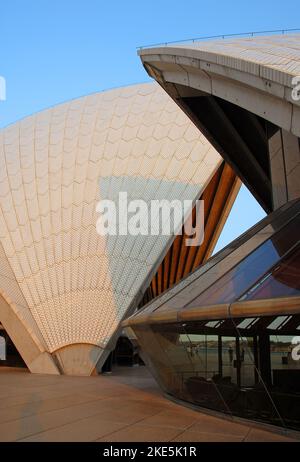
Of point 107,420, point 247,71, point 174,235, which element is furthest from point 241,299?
point 174,235

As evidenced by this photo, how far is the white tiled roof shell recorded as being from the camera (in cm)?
1698

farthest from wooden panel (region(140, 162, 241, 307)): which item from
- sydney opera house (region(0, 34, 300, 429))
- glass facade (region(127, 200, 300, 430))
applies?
glass facade (region(127, 200, 300, 430))

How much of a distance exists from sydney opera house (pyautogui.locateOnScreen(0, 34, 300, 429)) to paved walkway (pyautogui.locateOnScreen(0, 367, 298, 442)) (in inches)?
22.5

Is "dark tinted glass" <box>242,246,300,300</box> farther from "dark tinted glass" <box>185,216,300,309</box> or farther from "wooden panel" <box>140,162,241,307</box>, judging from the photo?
"wooden panel" <box>140,162,241,307</box>

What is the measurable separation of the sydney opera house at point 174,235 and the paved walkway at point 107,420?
0.57 m

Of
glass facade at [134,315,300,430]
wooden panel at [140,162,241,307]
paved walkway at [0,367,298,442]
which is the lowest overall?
paved walkway at [0,367,298,442]

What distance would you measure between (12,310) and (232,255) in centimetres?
1065

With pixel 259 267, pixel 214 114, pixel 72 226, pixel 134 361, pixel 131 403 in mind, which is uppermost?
pixel 214 114

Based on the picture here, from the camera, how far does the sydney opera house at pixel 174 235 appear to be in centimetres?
654

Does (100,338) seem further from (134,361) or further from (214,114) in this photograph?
(134,361)

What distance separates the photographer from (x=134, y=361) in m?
26.5

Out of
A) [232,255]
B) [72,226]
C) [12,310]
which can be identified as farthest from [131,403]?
[72,226]

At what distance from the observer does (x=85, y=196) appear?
18859mm
